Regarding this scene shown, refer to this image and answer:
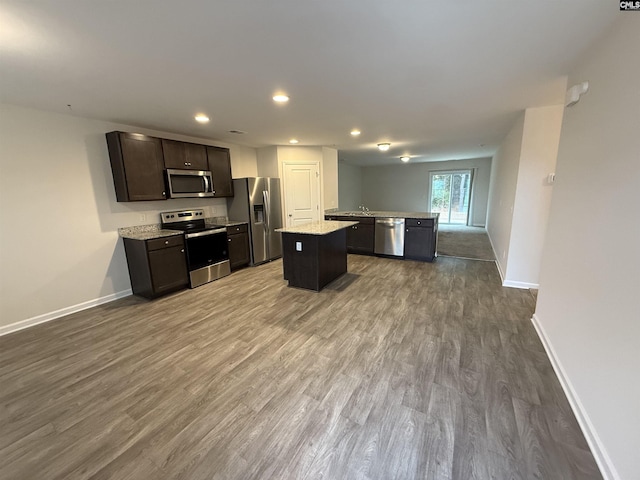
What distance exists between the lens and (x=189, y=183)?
4262mm

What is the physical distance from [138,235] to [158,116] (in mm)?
1644

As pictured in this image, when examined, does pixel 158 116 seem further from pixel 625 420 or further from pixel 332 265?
pixel 625 420

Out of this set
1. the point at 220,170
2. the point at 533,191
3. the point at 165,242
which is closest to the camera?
the point at 533,191

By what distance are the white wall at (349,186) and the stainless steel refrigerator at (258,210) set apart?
15.3 ft

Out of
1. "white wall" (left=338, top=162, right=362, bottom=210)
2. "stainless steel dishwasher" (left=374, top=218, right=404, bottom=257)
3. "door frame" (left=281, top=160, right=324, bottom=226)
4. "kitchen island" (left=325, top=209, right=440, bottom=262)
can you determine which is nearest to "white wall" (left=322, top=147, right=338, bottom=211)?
"door frame" (left=281, top=160, right=324, bottom=226)

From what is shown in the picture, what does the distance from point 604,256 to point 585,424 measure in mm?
1018

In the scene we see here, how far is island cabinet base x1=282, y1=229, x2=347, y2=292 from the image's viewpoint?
12.4 feet

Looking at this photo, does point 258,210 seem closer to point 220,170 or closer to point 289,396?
point 220,170

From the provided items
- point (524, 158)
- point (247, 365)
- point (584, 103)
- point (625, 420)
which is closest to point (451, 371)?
point (625, 420)

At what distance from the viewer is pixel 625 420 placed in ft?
4.13

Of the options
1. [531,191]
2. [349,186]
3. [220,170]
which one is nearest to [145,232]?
[220,170]

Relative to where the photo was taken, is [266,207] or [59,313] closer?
[59,313]

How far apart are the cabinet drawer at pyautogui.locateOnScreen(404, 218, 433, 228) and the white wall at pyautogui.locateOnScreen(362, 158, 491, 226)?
574 centimetres

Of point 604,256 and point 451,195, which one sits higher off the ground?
point 451,195
